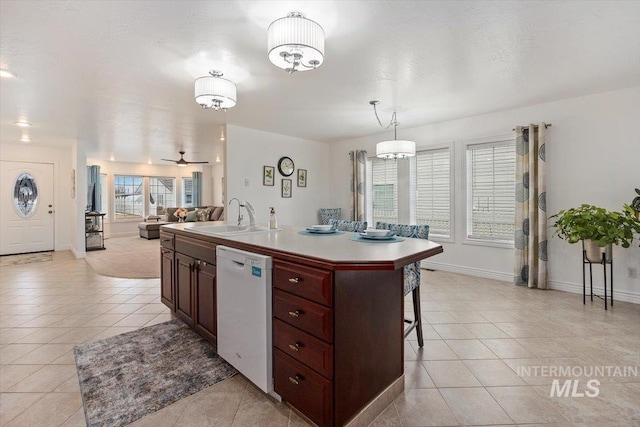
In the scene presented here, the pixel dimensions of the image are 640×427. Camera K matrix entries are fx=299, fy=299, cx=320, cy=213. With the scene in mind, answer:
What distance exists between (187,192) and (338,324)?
34.9 feet

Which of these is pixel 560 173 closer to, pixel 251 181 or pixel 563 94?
pixel 563 94

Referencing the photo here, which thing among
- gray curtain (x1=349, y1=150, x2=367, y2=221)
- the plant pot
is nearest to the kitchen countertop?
the plant pot

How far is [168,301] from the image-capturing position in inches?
114

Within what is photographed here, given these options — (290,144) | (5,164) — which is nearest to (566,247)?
(290,144)

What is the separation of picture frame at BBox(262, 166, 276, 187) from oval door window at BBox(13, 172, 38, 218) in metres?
5.29

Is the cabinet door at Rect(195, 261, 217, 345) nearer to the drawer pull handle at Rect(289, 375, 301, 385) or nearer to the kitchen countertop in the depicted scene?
the kitchen countertop

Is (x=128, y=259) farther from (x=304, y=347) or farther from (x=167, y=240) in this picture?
(x=304, y=347)

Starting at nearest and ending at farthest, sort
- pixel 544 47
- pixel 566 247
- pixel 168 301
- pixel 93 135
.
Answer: pixel 544 47
pixel 168 301
pixel 566 247
pixel 93 135

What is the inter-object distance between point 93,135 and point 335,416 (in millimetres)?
6311

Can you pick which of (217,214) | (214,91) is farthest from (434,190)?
(217,214)

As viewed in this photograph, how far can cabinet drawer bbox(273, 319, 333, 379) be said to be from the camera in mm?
1378

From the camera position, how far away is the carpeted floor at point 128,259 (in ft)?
15.9

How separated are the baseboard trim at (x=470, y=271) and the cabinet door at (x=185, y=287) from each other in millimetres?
3890

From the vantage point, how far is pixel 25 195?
20.9ft
